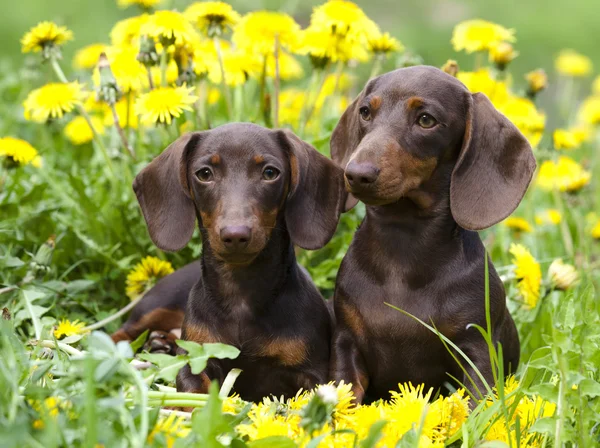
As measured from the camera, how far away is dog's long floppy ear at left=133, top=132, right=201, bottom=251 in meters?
3.30

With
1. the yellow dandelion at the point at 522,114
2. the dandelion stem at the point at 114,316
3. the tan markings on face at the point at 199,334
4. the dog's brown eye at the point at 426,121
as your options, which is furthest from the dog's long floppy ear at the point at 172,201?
the yellow dandelion at the point at 522,114

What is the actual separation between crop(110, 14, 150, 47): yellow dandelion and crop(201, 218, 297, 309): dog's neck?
1.32 m

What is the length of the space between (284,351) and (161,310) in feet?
2.84

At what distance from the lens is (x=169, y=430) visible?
94.0 inches

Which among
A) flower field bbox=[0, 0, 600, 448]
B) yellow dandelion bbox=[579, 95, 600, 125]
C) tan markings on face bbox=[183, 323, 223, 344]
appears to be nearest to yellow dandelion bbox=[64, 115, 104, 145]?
flower field bbox=[0, 0, 600, 448]

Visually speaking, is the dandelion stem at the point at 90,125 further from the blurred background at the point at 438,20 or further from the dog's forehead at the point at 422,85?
the blurred background at the point at 438,20

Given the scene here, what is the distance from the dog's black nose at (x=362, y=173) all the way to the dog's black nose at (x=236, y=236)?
1.18ft

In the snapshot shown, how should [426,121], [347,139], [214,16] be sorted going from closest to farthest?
[426,121] → [347,139] → [214,16]

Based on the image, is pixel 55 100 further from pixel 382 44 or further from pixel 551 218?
pixel 551 218

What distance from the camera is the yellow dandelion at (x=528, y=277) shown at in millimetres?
3904

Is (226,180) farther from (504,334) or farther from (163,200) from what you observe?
(504,334)

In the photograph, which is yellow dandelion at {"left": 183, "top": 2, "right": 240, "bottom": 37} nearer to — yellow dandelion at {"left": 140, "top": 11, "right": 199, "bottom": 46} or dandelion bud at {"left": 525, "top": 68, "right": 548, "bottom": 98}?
yellow dandelion at {"left": 140, "top": 11, "right": 199, "bottom": 46}

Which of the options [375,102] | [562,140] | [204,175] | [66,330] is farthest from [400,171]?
[562,140]

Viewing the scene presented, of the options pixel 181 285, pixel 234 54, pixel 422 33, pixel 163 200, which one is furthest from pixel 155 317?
pixel 422 33
